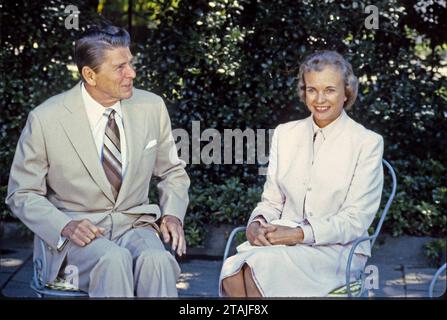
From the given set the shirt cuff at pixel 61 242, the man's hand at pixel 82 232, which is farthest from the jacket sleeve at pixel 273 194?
the shirt cuff at pixel 61 242

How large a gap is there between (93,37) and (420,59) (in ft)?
9.73

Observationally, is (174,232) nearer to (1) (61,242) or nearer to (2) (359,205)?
(1) (61,242)

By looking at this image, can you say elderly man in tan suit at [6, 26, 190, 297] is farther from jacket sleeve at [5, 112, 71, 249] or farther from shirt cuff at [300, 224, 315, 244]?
shirt cuff at [300, 224, 315, 244]

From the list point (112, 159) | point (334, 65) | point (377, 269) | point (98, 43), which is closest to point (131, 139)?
point (112, 159)

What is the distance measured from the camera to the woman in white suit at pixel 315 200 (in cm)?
407

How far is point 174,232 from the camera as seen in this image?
4.22m

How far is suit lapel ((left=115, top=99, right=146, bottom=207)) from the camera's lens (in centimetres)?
423

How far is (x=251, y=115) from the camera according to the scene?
6.38 meters

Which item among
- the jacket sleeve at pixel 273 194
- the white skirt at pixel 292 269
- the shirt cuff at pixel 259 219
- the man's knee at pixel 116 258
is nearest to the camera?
the man's knee at pixel 116 258

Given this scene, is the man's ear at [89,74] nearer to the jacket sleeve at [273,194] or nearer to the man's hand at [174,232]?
the man's hand at [174,232]

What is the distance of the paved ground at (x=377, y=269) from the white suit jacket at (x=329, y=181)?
48.0 inches

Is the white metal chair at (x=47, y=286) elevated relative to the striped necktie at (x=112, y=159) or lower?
lower
